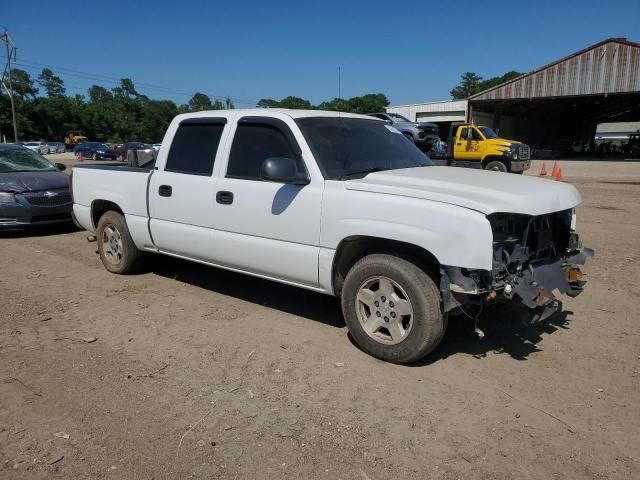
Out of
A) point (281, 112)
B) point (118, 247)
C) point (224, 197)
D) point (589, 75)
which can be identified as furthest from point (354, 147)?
point (589, 75)

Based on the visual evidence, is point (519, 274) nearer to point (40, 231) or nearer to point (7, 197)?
point (7, 197)

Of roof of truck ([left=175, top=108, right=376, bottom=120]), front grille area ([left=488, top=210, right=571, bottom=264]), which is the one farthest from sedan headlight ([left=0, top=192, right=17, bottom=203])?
front grille area ([left=488, top=210, right=571, bottom=264])

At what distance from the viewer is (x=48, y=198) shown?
353 inches

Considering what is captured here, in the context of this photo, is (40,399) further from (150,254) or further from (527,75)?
(527,75)

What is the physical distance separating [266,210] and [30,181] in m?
6.49

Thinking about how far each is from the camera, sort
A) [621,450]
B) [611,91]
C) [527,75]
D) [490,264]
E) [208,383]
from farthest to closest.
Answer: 1. [527,75]
2. [611,91]
3. [208,383]
4. [490,264]
5. [621,450]

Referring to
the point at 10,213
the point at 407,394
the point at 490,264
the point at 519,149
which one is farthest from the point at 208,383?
the point at 519,149

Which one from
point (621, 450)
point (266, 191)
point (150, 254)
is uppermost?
point (266, 191)

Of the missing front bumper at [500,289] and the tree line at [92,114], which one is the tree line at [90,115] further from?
the missing front bumper at [500,289]

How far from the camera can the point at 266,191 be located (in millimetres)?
4516

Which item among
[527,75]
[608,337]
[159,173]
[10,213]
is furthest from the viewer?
[527,75]

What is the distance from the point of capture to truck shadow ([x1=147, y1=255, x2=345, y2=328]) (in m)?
5.12

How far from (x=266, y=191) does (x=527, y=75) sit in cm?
3664

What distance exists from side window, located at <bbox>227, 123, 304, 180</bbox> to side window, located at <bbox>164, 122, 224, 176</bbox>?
275 millimetres
